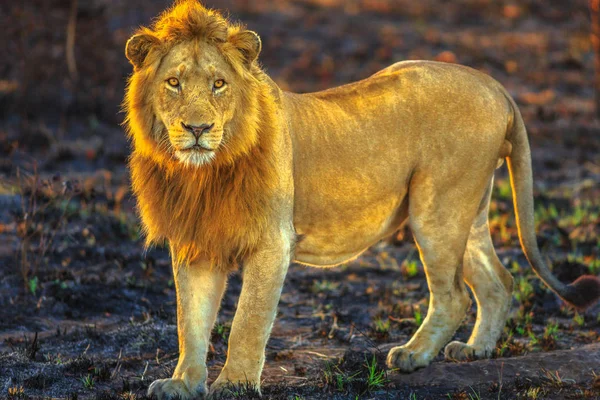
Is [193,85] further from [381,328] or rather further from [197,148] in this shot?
[381,328]

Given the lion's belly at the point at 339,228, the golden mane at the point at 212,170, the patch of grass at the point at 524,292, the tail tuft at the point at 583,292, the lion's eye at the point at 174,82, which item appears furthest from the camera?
the patch of grass at the point at 524,292

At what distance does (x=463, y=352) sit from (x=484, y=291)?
0.42 meters

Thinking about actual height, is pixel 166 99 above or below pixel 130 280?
above

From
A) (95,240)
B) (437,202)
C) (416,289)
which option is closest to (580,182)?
(416,289)

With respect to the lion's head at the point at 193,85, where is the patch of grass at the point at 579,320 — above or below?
below

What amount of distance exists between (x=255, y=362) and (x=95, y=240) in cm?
411

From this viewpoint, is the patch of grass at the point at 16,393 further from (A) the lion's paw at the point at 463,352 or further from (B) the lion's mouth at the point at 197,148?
(A) the lion's paw at the point at 463,352

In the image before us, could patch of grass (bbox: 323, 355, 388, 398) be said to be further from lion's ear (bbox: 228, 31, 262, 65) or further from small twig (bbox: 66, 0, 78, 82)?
small twig (bbox: 66, 0, 78, 82)

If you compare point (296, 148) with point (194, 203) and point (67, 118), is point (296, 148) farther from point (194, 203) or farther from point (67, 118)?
point (67, 118)

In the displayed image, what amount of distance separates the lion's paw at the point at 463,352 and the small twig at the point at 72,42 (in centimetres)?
910

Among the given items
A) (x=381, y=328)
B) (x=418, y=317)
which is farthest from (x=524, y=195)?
(x=381, y=328)

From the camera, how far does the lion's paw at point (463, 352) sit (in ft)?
19.1

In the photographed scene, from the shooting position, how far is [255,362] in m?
4.87

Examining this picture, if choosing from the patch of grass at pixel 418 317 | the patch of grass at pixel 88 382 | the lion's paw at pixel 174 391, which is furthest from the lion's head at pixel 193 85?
the patch of grass at pixel 418 317
